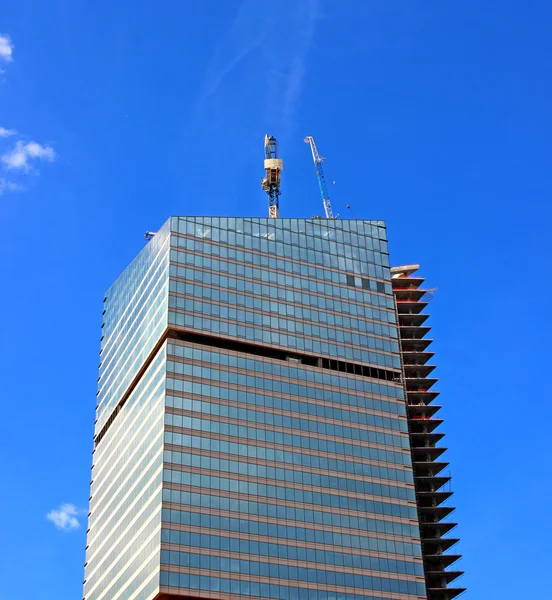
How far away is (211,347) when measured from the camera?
152625 mm

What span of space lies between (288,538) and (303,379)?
2567 centimetres

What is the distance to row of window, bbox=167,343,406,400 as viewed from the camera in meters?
151

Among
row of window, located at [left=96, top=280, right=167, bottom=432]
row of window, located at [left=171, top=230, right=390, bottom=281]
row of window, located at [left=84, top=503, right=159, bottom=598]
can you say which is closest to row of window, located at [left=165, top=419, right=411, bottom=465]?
row of window, located at [left=84, top=503, right=159, bottom=598]

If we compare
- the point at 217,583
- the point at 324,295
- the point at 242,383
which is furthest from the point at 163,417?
the point at 324,295

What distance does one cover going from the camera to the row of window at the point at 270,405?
14850 cm

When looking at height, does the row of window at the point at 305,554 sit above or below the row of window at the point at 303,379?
below

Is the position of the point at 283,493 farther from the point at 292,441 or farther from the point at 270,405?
the point at 270,405

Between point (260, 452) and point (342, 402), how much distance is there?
1803cm

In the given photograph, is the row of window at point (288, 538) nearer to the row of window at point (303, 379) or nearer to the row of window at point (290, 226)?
the row of window at point (303, 379)

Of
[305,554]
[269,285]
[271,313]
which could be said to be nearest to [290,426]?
[271,313]

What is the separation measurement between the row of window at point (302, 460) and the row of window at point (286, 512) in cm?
500

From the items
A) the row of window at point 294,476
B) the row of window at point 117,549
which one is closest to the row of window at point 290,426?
the row of window at point 294,476

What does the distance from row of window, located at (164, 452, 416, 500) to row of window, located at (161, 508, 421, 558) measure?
22.7ft

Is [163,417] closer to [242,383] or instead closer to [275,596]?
[242,383]
